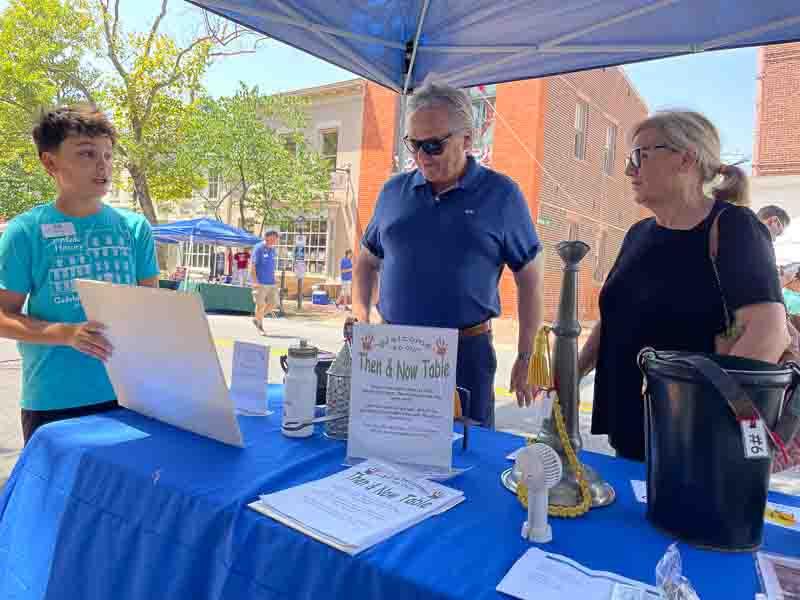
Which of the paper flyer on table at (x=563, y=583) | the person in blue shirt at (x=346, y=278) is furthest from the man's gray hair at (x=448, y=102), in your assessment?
the person in blue shirt at (x=346, y=278)

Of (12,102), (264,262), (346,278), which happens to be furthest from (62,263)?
(12,102)

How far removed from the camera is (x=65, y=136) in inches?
68.2

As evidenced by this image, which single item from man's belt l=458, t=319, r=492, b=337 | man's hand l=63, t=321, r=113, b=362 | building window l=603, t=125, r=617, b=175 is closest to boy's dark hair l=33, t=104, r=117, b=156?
man's hand l=63, t=321, r=113, b=362

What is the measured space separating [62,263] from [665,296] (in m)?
1.72

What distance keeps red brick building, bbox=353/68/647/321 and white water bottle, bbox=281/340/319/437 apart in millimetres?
10294

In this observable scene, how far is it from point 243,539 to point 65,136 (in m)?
1.42

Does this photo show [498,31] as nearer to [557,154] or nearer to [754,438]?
[754,438]

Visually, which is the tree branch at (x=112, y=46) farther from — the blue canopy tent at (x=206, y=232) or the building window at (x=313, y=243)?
the building window at (x=313, y=243)

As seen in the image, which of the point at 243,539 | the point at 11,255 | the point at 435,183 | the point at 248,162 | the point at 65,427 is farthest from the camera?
the point at 248,162

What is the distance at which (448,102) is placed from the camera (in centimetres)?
196

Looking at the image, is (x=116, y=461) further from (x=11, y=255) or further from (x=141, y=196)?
(x=141, y=196)

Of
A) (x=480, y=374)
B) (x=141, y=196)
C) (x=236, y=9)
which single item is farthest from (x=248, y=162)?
(x=480, y=374)

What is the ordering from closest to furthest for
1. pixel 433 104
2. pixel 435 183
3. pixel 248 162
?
pixel 433 104 → pixel 435 183 → pixel 248 162

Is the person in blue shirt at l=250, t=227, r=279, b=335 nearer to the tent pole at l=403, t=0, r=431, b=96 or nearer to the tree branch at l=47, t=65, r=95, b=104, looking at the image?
the tent pole at l=403, t=0, r=431, b=96
